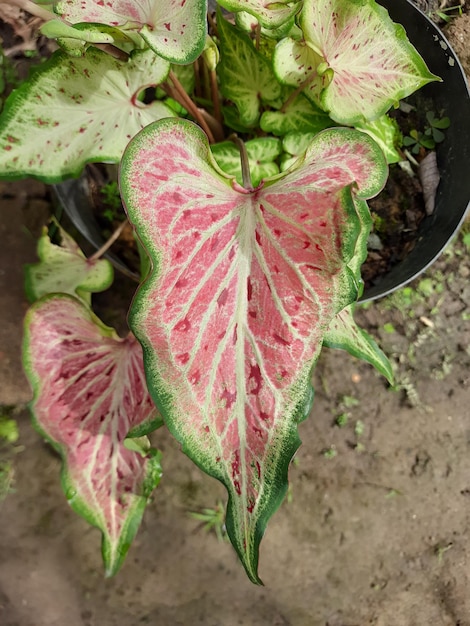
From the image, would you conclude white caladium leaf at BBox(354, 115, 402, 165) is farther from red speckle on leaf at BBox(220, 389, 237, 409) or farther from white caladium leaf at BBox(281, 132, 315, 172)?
red speckle on leaf at BBox(220, 389, 237, 409)

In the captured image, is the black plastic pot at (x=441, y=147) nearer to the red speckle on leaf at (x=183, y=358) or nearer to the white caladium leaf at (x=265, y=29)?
the white caladium leaf at (x=265, y=29)

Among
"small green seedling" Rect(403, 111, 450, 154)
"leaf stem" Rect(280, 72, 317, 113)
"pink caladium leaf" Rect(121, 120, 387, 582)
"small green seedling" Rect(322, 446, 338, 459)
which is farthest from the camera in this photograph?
"small green seedling" Rect(322, 446, 338, 459)

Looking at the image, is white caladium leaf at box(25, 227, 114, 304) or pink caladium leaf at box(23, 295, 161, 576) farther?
white caladium leaf at box(25, 227, 114, 304)

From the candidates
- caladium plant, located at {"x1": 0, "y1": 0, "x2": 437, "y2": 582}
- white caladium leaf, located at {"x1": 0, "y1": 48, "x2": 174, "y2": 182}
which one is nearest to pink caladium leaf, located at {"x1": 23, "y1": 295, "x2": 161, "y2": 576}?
caladium plant, located at {"x1": 0, "y1": 0, "x2": 437, "y2": 582}

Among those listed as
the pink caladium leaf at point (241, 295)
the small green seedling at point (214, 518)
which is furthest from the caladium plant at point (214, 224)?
the small green seedling at point (214, 518)

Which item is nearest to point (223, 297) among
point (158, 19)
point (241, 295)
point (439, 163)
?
point (241, 295)

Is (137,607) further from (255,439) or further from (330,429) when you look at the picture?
(255,439)
